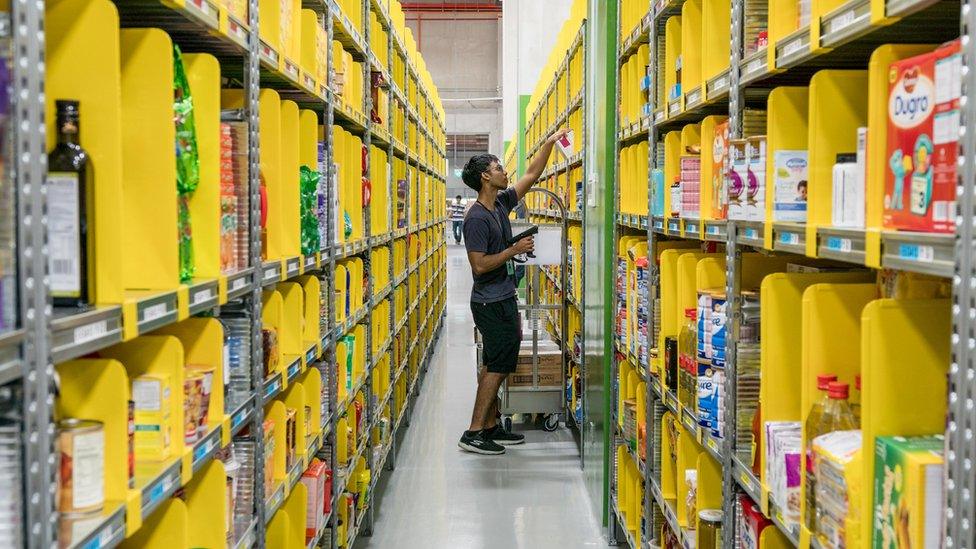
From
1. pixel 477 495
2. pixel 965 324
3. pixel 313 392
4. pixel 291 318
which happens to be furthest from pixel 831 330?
pixel 477 495

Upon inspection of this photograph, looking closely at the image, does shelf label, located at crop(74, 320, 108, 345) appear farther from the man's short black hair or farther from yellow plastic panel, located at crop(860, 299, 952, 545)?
the man's short black hair

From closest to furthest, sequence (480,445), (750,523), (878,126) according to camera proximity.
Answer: (878,126), (750,523), (480,445)

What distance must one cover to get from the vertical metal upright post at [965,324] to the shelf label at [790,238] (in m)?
0.69

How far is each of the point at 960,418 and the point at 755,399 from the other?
1337mm

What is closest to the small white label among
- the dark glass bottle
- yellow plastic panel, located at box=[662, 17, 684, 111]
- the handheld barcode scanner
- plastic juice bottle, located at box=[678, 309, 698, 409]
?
the dark glass bottle

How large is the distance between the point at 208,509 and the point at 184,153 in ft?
2.95

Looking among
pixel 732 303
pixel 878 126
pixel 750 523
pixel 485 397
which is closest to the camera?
pixel 878 126

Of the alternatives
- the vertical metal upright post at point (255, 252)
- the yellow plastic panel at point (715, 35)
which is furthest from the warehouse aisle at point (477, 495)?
the yellow plastic panel at point (715, 35)

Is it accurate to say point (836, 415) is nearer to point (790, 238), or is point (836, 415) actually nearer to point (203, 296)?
point (790, 238)

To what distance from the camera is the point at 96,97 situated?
165 centimetres

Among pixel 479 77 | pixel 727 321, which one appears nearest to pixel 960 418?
pixel 727 321

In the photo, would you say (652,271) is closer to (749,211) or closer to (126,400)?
(749,211)

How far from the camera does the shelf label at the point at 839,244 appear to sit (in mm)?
1798

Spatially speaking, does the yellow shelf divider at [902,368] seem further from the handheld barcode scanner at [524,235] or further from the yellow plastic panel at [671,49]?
the handheld barcode scanner at [524,235]
